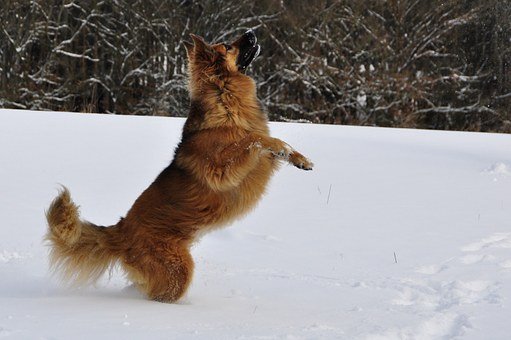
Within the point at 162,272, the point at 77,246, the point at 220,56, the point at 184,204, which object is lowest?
the point at 162,272

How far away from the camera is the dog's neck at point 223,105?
5008 mm

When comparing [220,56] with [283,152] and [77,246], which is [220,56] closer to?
[283,152]

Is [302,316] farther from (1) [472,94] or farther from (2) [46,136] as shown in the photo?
(1) [472,94]

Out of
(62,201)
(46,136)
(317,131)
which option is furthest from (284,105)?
(62,201)

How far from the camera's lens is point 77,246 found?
185 inches

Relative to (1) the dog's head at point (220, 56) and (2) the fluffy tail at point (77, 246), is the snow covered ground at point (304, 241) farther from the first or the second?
(1) the dog's head at point (220, 56)

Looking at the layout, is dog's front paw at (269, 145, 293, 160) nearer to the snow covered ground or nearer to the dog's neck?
the dog's neck

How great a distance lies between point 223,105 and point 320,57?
14944 mm

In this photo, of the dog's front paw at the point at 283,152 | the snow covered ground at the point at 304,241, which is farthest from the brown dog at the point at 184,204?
the snow covered ground at the point at 304,241

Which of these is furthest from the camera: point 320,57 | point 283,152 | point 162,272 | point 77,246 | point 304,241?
point 320,57

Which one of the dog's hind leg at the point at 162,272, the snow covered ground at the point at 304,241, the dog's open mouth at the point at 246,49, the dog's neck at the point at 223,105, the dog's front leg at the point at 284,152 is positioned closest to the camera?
the snow covered ground at the point at 304,241

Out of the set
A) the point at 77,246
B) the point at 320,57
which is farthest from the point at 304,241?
the point at 320,57

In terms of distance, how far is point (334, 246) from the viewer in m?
5.82

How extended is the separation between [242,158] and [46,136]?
195 inches
